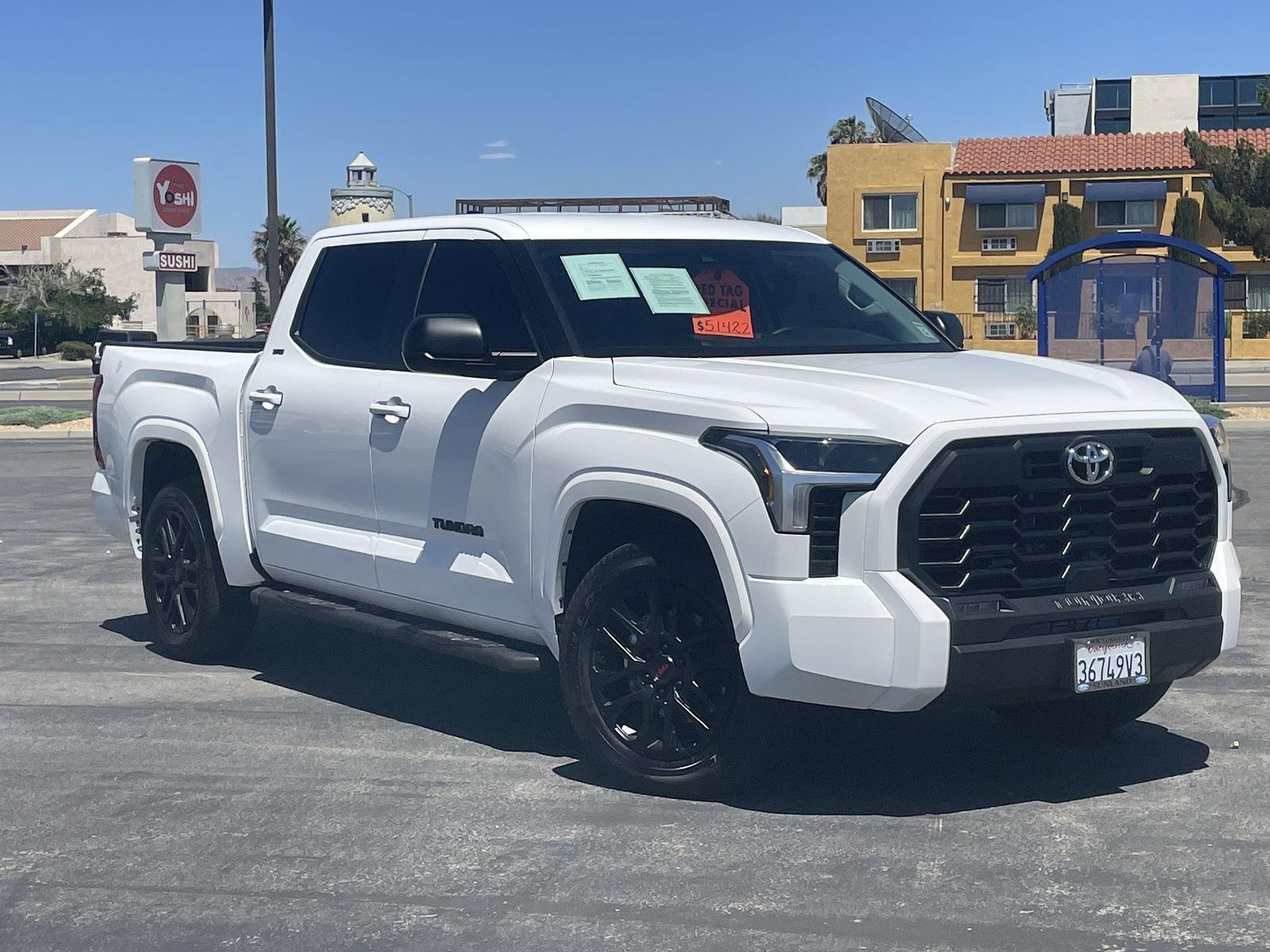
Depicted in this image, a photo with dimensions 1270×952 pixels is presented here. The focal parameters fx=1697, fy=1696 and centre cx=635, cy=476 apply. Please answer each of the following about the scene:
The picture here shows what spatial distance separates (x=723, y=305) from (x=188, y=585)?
10.3ft

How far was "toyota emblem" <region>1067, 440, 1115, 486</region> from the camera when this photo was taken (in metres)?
5.32

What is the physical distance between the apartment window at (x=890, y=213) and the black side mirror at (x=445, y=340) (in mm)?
54840

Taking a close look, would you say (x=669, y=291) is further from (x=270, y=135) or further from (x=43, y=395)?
(x=43, y=395)

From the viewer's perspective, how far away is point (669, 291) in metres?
6.62

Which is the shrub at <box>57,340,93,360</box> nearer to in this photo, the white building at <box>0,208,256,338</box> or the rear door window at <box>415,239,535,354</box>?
the white building at <box>0,208,256,338</box>

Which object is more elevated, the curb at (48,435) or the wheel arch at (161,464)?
the wheel arch at (161,464)

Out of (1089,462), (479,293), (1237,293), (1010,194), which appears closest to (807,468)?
(1089,462)

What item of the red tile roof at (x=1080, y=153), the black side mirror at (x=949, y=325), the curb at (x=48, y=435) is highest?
the red tile roof at (x=1080, y=153)

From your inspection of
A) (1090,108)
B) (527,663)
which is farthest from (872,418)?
(1090,108)

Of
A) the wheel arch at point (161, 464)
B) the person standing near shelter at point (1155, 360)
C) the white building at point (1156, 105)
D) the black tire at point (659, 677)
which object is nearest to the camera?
the black tire at point (659, 677)

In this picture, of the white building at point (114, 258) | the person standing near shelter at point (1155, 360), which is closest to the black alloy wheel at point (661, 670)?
the person standing near shelter at point (1155, 360)

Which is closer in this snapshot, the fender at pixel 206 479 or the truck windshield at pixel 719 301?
the truck windshield at pixel 719 301

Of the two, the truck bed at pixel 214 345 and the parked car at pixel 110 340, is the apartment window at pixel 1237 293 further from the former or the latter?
the truck bed at pixel 214 345

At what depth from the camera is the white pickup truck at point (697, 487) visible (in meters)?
5.19
